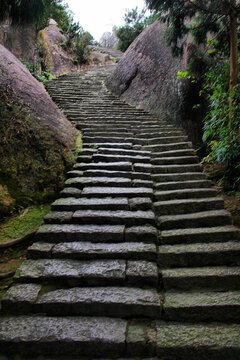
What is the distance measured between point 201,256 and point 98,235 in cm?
110

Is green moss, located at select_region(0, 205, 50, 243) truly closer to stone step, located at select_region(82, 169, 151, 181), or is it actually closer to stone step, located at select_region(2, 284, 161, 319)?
stone step, located at select_region(2, 284, 161, 319)

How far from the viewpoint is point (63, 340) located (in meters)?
1.67

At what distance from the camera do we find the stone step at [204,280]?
6.89ft

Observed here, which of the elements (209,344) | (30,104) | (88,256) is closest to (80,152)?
(30,104)

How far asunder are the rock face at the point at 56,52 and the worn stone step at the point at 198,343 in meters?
12.6

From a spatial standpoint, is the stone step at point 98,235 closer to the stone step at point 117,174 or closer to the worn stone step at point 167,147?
the stone step at point 117,174

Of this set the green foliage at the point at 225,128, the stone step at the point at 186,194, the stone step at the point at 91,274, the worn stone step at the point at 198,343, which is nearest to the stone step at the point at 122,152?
the green foliage at the point at 225,128

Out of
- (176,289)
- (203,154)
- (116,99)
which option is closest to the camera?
(176,289)

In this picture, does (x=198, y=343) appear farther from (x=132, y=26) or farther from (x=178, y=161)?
(x=132, y=26)

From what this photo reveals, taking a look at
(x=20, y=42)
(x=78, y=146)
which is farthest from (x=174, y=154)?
(x=20, y=42)

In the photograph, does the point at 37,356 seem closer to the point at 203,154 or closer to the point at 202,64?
the point at 203,154

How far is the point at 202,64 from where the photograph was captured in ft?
16.4

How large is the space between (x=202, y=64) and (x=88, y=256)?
15.5 ft

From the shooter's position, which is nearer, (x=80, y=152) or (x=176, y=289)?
(x=176, y=289)
